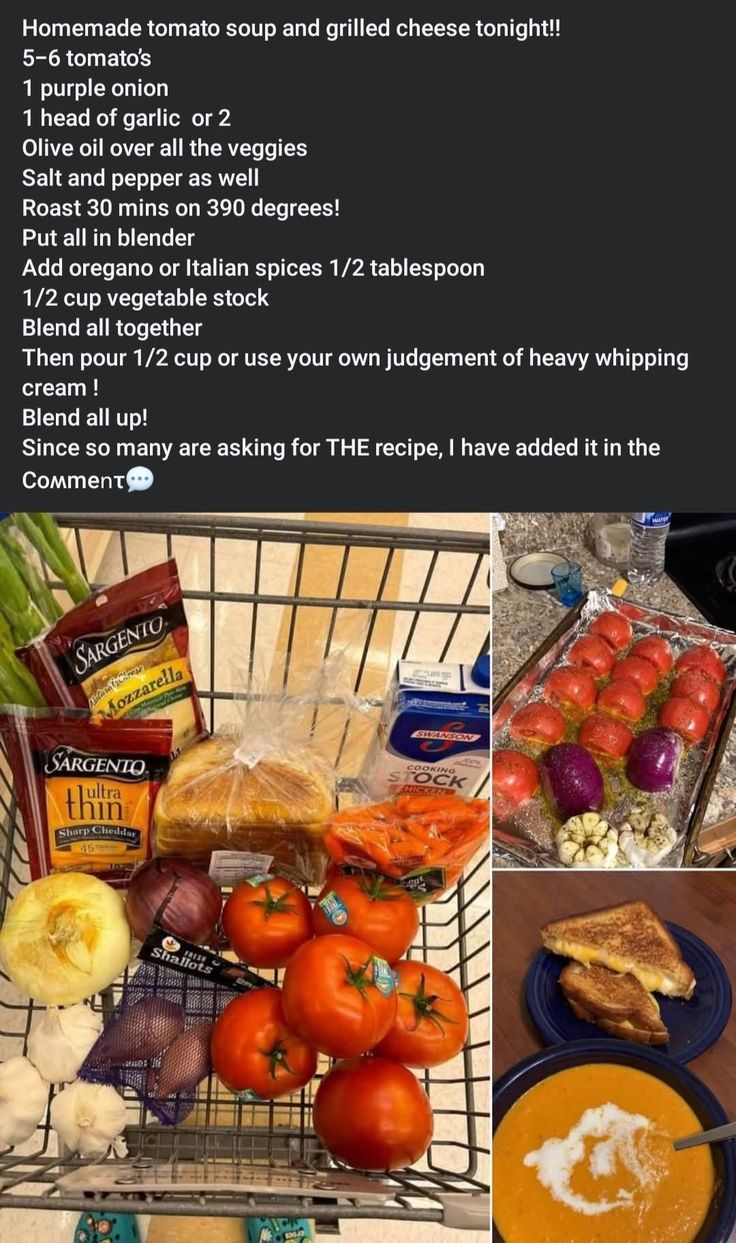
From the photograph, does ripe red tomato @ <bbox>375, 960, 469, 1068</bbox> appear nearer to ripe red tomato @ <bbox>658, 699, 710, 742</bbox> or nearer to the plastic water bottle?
ripe red tomato @ <bbox>658, 699, 710, 742</bbox>

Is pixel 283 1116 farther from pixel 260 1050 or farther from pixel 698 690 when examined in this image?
pixel 698 690

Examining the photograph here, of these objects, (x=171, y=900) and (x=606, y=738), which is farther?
(x=606, y=738)

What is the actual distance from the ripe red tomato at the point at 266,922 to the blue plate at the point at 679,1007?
0.81ft

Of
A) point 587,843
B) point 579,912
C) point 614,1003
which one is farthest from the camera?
point 587,843

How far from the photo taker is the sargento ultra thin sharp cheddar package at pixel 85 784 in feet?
3.41

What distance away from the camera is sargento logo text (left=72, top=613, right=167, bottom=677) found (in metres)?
1.03

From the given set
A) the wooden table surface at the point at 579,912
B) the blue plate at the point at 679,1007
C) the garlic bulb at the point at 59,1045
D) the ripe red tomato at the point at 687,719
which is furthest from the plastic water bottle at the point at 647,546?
the garlic bulb at the point at 59,1045

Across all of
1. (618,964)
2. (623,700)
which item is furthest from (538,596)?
(618,964)

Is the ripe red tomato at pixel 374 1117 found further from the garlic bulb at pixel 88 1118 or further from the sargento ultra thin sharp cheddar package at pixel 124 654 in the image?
the sargento ultra thin sharp cheddar package at pixel 124 654

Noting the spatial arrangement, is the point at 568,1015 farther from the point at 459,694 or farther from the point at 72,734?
the point at 72,734

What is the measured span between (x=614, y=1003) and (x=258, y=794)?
1.39 ft

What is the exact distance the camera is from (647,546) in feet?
5.30

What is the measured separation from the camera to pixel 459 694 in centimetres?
104
